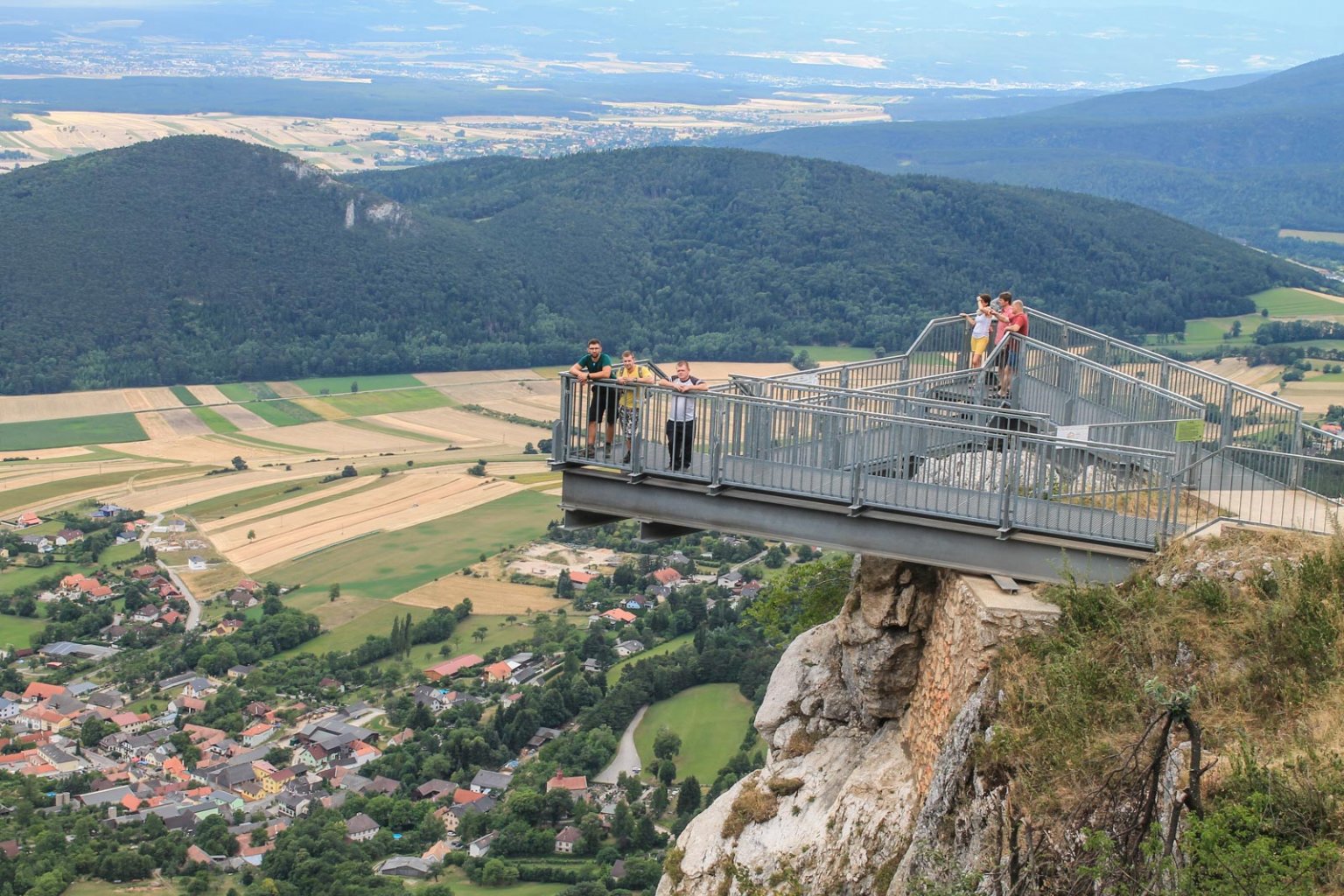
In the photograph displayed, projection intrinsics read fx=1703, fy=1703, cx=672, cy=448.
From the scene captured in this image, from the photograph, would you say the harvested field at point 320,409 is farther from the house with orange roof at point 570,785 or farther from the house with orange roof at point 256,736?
the house with orange roof at point 570,785

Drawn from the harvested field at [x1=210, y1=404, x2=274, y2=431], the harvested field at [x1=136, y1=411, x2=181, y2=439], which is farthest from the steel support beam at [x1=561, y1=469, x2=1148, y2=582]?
the harvested field at [x1=210, y1=404, x2=274, y2=431]

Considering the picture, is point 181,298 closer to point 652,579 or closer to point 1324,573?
point 652,579

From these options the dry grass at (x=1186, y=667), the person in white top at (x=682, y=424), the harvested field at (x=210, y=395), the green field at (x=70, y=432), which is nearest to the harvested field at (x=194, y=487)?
the green field at (x=70, y=432)

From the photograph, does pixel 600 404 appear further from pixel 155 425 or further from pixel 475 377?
pixel 475 377

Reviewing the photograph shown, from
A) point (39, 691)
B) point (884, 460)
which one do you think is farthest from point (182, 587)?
point (884, 460)

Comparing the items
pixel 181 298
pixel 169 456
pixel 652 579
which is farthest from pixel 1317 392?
pixel 181 298
